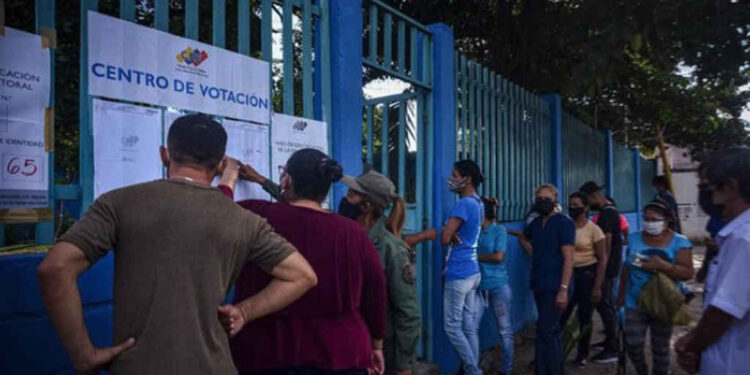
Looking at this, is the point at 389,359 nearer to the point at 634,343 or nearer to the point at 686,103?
the point at 634,343

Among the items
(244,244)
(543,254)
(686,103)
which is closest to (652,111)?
(686,103)

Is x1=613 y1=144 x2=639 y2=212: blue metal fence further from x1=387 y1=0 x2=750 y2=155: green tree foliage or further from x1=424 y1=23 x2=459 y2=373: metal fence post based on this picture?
x1=424 y1=23 x2=459 y2=373: metal fence post

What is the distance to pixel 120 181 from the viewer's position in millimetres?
2594

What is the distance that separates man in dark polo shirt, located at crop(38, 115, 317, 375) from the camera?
5.38ft

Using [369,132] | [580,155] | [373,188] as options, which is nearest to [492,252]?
[369,132]

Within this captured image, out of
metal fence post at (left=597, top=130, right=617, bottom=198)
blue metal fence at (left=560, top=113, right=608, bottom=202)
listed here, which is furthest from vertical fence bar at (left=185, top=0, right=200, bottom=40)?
metal fence post at (left=597, top=130, right=617, bottom=198)

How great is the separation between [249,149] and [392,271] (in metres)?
0.98

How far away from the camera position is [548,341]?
4812 mm

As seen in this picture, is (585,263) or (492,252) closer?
(492,252)

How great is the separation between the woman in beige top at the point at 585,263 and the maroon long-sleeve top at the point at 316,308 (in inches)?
148

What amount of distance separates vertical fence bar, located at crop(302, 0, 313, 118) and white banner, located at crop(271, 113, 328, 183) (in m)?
0.09

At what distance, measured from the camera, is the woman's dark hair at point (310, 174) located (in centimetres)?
244

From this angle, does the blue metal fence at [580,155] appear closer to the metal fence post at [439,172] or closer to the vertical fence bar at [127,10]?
the metal fence post at [439,172]

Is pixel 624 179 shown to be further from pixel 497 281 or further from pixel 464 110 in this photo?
pixel 497 281
